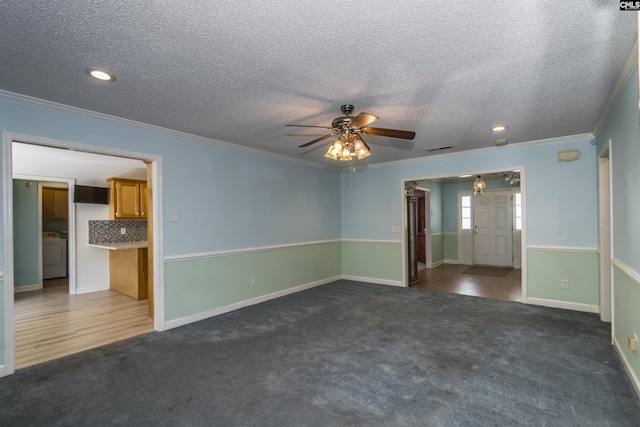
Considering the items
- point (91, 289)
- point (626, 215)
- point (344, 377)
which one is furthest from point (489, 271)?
point (91, 289)

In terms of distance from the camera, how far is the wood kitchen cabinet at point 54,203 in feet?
22.9

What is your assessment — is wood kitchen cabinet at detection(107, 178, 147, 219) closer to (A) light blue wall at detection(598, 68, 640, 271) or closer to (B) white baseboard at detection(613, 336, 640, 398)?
(A) light blue wall at detection(598, 68, 640, 271)

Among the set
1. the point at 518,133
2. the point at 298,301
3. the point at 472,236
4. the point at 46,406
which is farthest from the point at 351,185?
the point at 46,406

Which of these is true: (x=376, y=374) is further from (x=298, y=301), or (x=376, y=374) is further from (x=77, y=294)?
(x=77, y=294)

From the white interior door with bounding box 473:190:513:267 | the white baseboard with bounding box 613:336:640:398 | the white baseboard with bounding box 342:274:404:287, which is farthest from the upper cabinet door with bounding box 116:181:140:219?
the white interior door with bounding box 473:190:513:267

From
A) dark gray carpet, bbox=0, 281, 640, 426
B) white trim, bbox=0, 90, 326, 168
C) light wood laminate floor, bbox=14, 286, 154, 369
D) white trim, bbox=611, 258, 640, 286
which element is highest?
white trim, bbox=0, 90, 326, 168

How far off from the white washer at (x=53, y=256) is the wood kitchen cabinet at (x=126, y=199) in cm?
216

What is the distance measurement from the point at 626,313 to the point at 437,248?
579 cm

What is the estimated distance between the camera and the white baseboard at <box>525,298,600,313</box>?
159 inches

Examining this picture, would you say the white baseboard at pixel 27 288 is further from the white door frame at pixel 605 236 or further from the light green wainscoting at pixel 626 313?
the white door frame at pixel 605 236

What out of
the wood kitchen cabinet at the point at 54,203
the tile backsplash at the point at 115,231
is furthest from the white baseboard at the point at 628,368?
the wood kitchen cabinet at the point at 54,203

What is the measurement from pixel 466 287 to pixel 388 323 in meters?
2.66

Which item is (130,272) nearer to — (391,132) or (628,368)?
(391,132)

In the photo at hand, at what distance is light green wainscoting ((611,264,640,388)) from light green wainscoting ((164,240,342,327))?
13.5 feet
